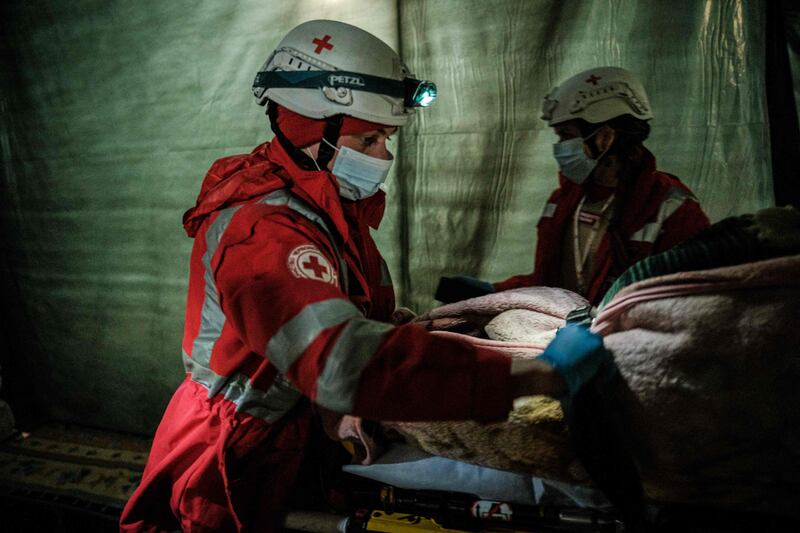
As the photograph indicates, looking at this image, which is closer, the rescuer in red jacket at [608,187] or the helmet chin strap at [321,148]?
the helmet chin strap at [321,148]

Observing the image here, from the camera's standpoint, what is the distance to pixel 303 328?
1.09 meters

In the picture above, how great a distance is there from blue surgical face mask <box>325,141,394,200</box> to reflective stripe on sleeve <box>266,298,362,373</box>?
543 millimetres

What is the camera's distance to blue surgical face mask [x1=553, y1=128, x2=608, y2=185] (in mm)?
2348

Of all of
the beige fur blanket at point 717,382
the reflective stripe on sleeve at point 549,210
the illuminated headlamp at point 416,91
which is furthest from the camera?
the reflective stripe on sleeve at point 549,210

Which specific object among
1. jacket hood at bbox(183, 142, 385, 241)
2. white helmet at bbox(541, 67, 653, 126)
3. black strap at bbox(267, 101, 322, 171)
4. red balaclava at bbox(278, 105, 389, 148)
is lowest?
jacket hood at bbox(183, 142, 385, 241)

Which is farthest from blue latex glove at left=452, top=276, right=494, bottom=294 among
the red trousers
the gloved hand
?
the red trousers

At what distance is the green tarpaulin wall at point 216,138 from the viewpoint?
2443 mm

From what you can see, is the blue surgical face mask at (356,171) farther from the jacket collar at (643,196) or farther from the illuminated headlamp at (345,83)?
the jacket collar at (643,196)

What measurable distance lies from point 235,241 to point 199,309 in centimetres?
34

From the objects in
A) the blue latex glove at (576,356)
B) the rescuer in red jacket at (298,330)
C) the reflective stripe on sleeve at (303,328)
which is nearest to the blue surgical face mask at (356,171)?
the rescuer in red jacket at (298,330)

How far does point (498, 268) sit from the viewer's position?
9.46 ft

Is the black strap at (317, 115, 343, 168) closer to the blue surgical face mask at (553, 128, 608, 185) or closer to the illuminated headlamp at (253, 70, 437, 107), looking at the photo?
the illuminated headlamp at (253, 70, 437, 107)

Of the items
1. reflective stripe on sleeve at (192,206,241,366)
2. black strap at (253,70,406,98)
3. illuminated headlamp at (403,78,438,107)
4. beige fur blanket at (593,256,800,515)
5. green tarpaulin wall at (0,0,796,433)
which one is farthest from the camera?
green tarpaulin wall at (0,0,796,433)

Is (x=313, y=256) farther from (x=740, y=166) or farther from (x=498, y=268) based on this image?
(x=740, y=166)
